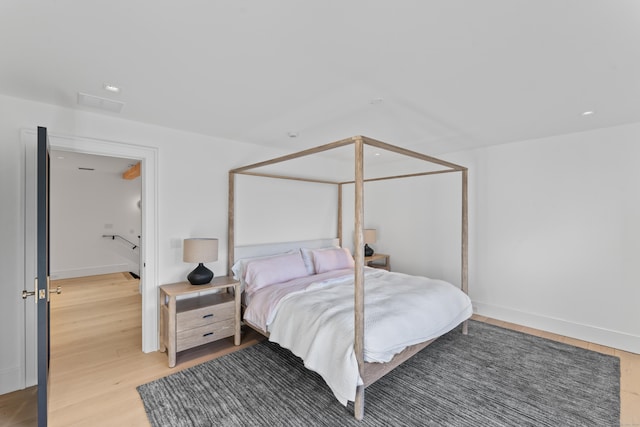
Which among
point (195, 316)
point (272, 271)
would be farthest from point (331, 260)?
point (195, 316)

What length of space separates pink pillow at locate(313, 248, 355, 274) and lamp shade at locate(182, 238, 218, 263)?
4.83 feet

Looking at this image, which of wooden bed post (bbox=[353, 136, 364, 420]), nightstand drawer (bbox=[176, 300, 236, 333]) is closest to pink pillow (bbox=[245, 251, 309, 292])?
nightstand drawer (bbox=[176, 300, 236, 333])

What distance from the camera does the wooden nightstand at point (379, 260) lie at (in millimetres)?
4845

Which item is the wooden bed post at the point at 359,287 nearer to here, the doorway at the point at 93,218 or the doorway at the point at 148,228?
the doorway at the point at 148,228

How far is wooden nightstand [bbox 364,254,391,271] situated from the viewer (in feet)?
15.9

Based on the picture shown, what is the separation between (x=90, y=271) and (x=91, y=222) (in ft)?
3.75

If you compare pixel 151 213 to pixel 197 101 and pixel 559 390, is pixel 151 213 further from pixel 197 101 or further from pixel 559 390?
pixel 559 390

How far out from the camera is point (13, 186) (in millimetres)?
2400

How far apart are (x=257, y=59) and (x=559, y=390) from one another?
3.47 metres

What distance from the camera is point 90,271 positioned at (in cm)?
666

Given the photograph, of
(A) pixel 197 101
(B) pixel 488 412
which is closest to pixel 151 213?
(A) pixel 197 101

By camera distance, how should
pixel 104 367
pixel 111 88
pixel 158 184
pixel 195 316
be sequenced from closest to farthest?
1. pixel 111 88
2. pixel 104 367
3. pixel 195 316
4. pixel 158 184

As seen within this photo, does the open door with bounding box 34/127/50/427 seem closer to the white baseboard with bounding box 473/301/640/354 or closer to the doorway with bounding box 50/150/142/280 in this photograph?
the doorway with bounding box 50/150/142/280

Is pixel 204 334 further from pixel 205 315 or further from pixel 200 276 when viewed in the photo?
pixel 200 276
